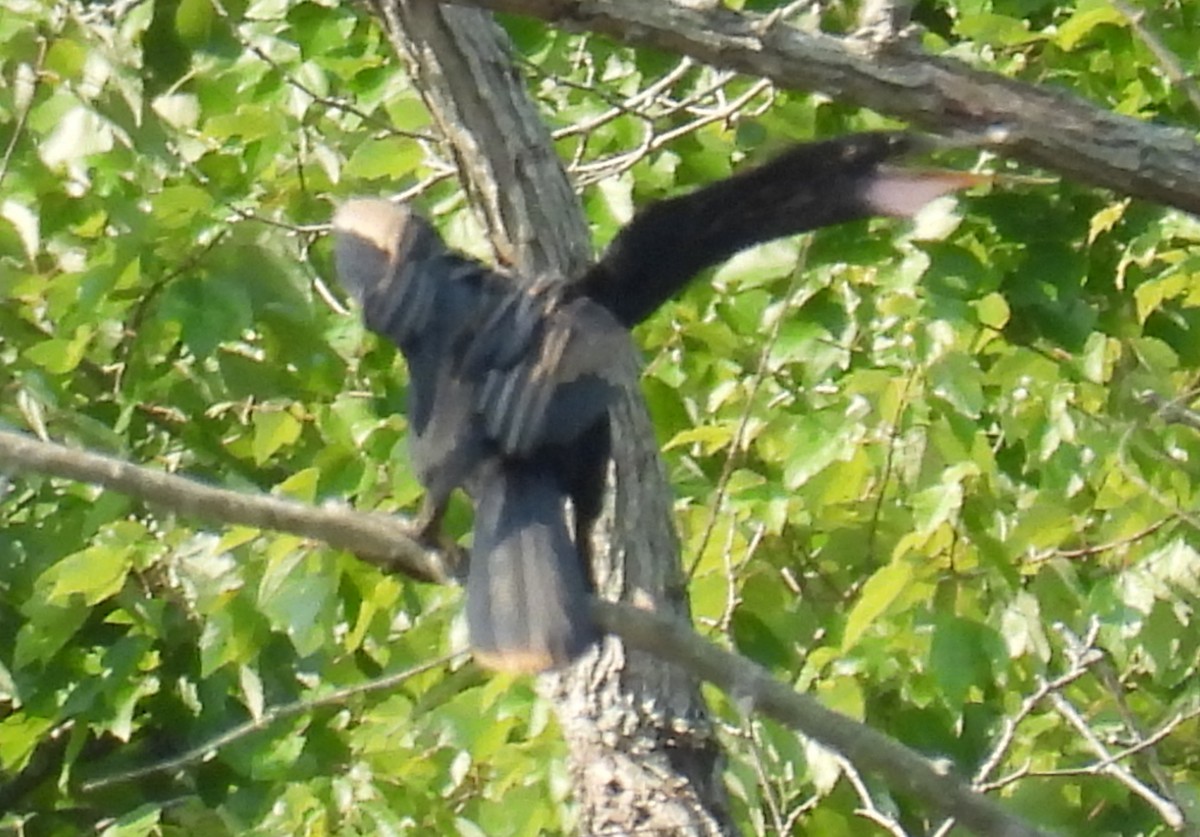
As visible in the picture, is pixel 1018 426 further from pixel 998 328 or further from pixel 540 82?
pixel 540 82

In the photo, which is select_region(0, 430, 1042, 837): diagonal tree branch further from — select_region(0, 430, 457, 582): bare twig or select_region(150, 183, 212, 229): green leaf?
select_region(150, 183, 212, 229): green leaf

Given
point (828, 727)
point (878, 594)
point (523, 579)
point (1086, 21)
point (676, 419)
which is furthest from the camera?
point (676, 419)

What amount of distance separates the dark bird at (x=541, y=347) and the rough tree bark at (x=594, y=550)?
6.6 inches

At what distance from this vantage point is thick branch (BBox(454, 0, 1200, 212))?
157 cm

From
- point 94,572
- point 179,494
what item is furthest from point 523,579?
point 94,572

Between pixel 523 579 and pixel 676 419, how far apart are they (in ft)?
2.95

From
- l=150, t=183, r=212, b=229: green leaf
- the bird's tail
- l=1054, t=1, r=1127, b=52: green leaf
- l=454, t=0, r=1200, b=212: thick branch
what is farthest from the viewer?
l=150, t=183, r=212, b=229: green leaf

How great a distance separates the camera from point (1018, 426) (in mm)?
2502

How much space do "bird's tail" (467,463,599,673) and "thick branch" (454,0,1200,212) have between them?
53cm

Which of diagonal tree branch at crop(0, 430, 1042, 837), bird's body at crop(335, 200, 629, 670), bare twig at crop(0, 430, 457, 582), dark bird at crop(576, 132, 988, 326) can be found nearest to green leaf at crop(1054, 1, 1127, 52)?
dark bird at crop(576, 132, 988, 326)

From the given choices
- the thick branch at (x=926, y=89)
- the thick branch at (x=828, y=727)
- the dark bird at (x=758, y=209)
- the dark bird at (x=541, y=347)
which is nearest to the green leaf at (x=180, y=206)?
the dark bird at (x=541, y=347)

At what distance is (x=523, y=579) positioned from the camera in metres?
1.81

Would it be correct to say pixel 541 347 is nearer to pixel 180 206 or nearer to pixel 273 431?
pixel 180 206

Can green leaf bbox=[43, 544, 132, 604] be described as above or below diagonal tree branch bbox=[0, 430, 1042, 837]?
below
